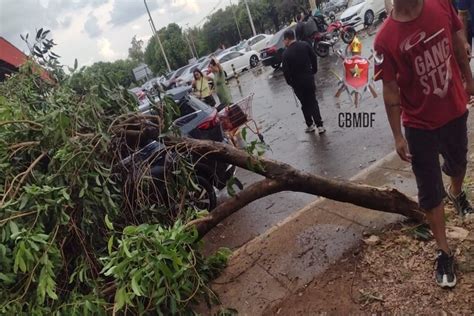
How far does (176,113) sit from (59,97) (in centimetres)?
107

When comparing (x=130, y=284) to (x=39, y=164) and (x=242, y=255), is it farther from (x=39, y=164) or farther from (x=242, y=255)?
(x=242, y=255)

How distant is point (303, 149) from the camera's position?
23.2 ft

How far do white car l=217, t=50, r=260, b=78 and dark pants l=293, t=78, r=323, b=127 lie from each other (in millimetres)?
16286

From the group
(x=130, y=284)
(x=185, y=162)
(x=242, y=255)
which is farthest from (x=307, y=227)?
(x=130, y=284)

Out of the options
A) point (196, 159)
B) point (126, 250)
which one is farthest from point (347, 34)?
point (126, 250)

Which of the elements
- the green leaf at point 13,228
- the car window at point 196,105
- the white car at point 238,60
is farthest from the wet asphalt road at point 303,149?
the white car at point 238,60

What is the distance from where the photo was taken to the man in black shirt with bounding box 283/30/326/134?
7.16 metres

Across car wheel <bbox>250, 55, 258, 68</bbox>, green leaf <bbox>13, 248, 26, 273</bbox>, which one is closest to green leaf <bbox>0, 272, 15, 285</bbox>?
green leaf <bbox>13, 248, 26, 273</bbox>

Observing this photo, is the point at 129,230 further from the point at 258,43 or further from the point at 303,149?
the point at 258,43

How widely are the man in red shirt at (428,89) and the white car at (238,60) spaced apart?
21.0m

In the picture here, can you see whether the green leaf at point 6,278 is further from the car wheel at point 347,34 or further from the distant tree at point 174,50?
the distant tree at point 174,50

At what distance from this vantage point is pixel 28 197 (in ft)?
8.47

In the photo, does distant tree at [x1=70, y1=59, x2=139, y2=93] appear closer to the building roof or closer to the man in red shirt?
the man in red shirt

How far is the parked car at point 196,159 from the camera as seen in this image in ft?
11.0
